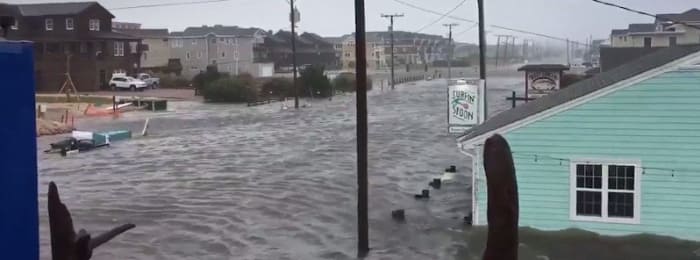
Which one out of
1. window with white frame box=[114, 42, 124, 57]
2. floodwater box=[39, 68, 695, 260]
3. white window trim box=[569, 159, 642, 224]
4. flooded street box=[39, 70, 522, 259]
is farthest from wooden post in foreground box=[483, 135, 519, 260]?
window with white frame box=[114, 42, 124, 57]

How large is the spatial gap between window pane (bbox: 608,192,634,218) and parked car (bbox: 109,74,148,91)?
226ft

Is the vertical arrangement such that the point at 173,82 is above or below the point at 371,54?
below

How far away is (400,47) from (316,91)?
11234 centimetres

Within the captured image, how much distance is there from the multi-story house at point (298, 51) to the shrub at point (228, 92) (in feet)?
182

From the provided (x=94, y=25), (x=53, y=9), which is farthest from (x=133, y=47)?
(x=53, y=9)

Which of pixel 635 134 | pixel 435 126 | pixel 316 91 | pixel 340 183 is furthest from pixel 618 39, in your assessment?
pixel 635 134

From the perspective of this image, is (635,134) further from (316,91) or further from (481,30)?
(316,91)

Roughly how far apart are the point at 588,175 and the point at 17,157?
1222cm

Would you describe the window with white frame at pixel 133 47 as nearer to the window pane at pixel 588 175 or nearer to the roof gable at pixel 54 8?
the roof gable at pixel 54 8

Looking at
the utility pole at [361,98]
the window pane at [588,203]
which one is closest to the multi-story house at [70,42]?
the utility pole at [361,98]

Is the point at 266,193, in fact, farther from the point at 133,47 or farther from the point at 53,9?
the point at 133,47

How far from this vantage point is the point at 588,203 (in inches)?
583

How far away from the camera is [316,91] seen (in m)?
75.2

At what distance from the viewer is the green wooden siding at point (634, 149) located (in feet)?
46.8
